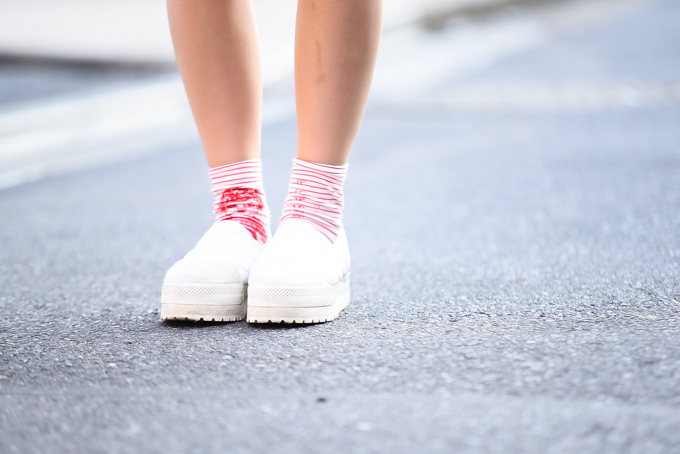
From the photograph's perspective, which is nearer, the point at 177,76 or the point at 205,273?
the point at 205,273

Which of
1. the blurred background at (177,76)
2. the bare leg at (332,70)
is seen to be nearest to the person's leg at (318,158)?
the bare leg at (332,70)

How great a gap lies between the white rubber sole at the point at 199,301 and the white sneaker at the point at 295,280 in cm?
5

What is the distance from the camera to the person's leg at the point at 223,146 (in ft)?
3.62

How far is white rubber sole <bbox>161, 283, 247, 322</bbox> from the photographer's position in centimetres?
110

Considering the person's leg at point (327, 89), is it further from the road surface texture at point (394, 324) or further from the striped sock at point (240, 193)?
the road surface texture at point (394, 324)

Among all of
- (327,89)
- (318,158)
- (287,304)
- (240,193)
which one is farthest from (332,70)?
(287,304)

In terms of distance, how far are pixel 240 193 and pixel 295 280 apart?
21cm

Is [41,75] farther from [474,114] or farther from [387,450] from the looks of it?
[387,450]

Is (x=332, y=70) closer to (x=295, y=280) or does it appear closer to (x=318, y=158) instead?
(x=318, y=158)

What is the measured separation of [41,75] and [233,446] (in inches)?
171

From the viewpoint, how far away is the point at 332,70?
1090mm

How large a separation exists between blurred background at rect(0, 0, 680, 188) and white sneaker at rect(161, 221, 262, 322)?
173 centimetres

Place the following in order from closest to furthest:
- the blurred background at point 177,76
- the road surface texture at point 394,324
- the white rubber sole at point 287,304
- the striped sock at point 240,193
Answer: the road surface texture at point 394,324 < the white rubber sole at point 287,304 < the striped sock at point 240,193 < the blurred background at point 177,76

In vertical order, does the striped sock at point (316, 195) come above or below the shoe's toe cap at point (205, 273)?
above
